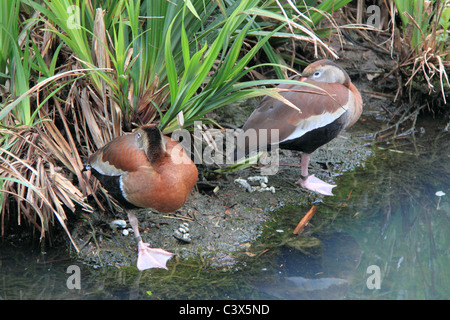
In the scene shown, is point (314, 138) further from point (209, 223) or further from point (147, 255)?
point (147, 255)

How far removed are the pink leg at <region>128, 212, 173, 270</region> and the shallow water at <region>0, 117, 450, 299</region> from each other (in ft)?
0.16

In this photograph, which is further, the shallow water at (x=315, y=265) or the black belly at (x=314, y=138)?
the black belly at (x=314, y=138)

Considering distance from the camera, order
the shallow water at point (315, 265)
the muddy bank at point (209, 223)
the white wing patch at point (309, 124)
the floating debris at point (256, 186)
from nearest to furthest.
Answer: the shallow water at point (315, 265), the muddy bank at point (209, 223), the white wing patch at point (309, 124), the floating debris at point (256, 186)

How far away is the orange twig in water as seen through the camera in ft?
11.5

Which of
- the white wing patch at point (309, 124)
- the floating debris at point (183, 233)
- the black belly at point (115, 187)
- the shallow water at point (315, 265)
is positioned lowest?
the shallow water at point (315, 265)

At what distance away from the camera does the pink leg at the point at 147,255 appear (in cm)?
311

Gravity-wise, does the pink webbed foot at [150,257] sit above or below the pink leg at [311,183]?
below

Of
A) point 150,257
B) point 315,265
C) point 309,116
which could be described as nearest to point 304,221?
point 315,265

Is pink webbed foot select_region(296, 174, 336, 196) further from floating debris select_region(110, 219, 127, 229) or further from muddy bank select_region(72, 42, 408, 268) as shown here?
floating debris select_region(110, 219, 127, 229)

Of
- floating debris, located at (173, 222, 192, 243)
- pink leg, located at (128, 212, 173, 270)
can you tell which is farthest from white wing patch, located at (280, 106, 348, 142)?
pink leg, located at (128, 212, 173, 270)

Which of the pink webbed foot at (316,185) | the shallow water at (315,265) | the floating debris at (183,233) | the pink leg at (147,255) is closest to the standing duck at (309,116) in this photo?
the pink webbed foot at (316,185)

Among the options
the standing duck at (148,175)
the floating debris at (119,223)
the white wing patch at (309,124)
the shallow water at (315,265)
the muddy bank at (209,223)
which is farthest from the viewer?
the white wing patch at (309,124)

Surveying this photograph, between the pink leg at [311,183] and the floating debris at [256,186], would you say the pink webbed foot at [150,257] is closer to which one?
the floating debris at [256,186]

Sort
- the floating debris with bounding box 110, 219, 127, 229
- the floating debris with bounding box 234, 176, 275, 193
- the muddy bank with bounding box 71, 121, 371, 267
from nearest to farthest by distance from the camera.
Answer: the muddy bank with bounding box 71, 121, 371, 267 < the floating debris with bounding box 110, 219, 127, 229 < the floating debris with bounding box 234, 176, 275, 193
